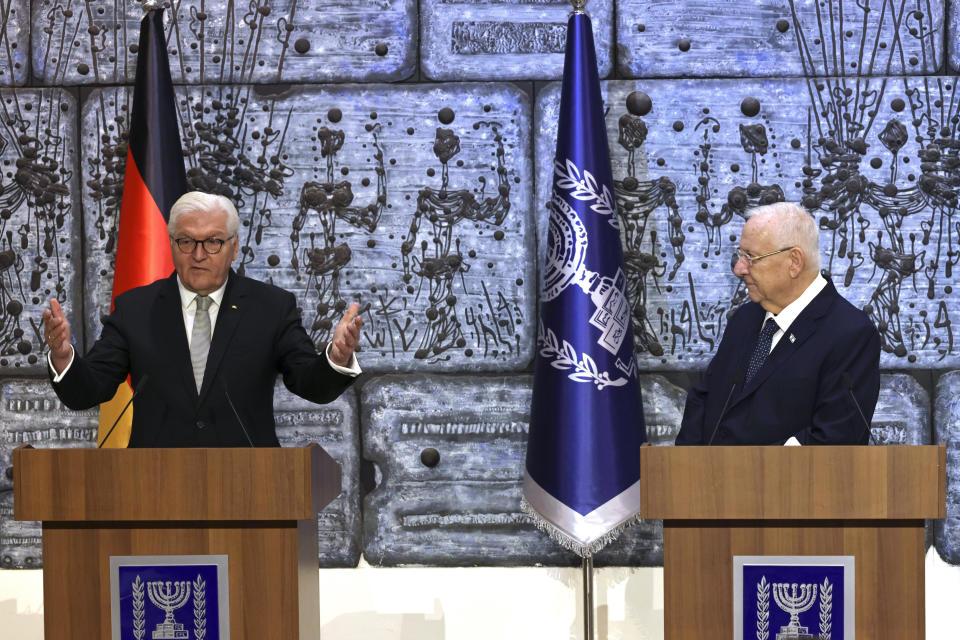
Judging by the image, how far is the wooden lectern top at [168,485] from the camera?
91.0 inches

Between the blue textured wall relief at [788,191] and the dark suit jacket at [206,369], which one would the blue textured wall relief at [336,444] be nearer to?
the dark suit jacket at [206,369]

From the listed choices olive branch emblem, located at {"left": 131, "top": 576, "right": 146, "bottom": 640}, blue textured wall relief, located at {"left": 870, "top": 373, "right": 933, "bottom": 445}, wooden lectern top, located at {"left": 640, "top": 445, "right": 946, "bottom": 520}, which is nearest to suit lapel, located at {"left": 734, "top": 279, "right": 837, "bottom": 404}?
wooden lectern top, located at {"left": 640, "top": 445, "right": 946, "bottom": 520}

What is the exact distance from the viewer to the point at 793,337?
2.86 m

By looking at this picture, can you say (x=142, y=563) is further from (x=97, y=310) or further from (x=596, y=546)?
(x=97, y=310)

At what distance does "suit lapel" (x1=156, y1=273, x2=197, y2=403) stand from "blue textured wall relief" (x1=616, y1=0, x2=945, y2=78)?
2015mm

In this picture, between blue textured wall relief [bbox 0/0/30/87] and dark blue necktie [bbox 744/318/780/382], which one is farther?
blue textured wall relief [bbox 0/0/30/87]

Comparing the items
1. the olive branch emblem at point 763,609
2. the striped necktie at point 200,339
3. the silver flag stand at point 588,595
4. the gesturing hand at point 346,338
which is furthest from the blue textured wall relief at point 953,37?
the striped necktie at point 200,339

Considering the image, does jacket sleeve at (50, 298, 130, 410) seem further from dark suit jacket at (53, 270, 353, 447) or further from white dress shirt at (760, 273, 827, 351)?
white dress shirt at (760, 273, 827, 351)

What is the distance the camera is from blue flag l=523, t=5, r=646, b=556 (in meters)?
3.36

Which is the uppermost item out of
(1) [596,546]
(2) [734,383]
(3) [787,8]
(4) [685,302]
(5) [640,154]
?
(3) [787,8]

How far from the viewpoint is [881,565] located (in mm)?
2309

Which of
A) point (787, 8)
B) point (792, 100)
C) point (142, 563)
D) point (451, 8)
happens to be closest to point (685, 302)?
point (792, 100)

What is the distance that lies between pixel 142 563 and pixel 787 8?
3.10m

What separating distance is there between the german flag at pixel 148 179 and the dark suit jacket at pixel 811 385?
1997mm
